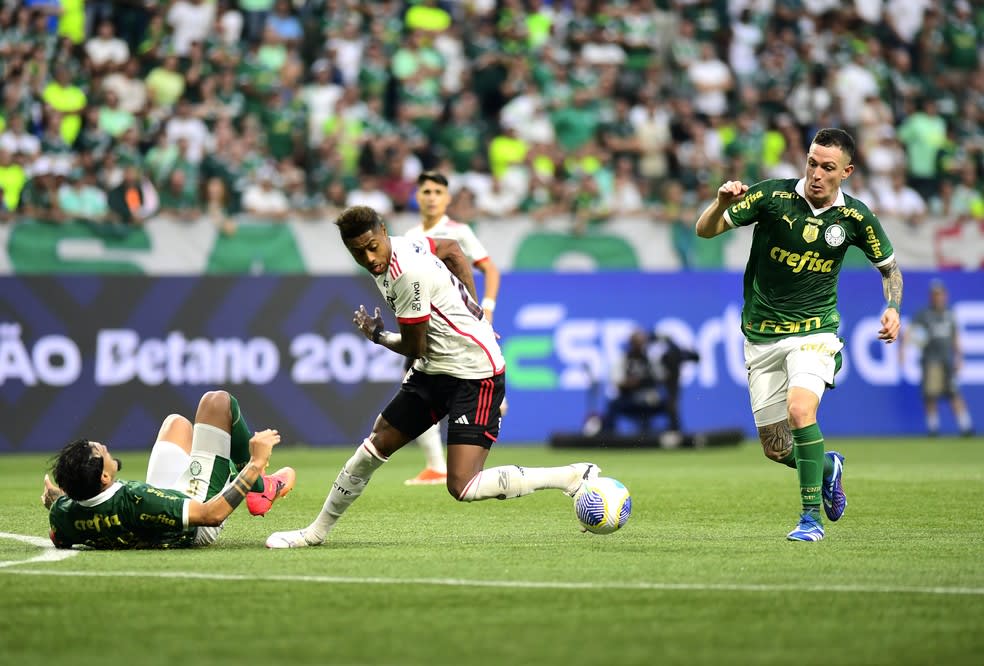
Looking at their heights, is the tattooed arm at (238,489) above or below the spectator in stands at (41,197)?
below

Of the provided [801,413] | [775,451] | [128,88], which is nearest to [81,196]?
[128,88]

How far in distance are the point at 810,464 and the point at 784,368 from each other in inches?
29.2

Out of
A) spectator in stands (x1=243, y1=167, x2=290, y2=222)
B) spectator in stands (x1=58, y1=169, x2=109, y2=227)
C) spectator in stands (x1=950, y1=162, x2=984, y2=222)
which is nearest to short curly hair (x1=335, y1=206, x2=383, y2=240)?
spectator in stands (x1=58, y1=169, x2=109, y2=227)

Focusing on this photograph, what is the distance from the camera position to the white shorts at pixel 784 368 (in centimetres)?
984

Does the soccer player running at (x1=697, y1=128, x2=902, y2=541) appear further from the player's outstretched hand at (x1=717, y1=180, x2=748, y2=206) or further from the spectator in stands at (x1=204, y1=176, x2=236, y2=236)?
the spectator in stands at (x1=204, y1=176, x2=236, y2=236)

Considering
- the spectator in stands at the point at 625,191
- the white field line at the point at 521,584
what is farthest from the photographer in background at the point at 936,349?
the white field line at the point at 521,584

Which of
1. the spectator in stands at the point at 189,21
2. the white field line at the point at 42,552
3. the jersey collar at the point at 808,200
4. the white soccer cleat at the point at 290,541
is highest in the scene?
the spectator in stands at the point at 189,21

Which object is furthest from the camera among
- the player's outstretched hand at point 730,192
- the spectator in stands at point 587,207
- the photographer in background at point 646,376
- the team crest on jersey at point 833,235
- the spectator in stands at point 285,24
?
the spectator in stands at point 285,24

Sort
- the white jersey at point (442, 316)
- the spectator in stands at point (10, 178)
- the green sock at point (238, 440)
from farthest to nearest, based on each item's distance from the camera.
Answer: the spectator in stands at point (10, 178) < the green sock at point (238, 440) < the white jersey at point (442, 316)

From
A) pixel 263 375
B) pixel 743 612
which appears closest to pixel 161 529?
pixel 743 612

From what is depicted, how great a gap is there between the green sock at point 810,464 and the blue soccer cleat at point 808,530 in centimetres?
7

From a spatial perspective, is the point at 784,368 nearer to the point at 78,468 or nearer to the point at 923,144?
the point at 78,468

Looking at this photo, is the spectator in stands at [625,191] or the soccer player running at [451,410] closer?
the soccer player running at [451,410]

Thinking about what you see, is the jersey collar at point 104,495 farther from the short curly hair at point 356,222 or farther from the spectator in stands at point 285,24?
the spectator in stands at point 285,24
